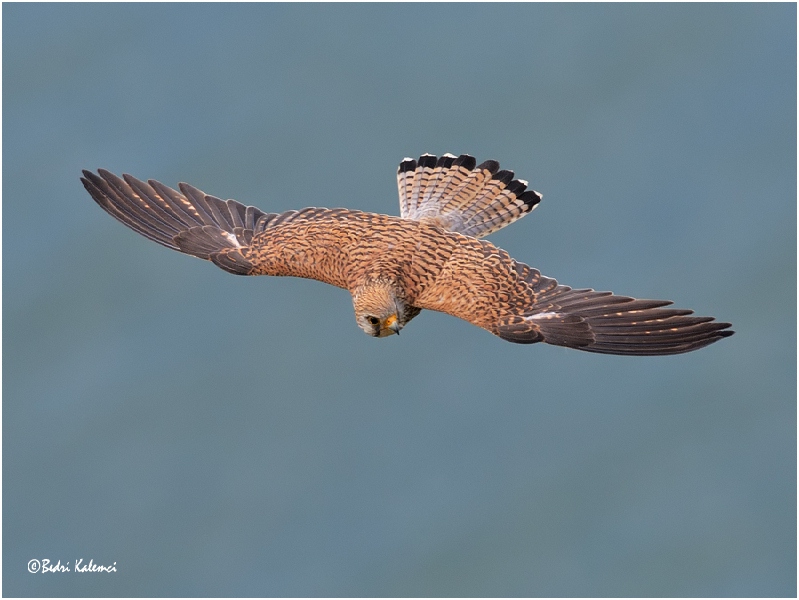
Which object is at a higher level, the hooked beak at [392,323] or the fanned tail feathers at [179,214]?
the fanned tail feathers at [179,214]

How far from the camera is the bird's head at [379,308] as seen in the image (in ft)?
36.3

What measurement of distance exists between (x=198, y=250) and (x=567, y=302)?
2.98 metres

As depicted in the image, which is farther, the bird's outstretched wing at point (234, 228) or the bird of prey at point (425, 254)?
the bird's outstretched wing at point (234, 228)

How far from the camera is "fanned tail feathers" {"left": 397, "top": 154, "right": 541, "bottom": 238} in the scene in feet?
40.3

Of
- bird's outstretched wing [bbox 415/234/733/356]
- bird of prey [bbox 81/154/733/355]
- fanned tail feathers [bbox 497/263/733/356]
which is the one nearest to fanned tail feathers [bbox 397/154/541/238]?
bird of prey [bbox 81/154/733/355]

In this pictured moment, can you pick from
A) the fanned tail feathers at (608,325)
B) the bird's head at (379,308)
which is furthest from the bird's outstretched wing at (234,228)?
the fanned tail feathers at (608,325)

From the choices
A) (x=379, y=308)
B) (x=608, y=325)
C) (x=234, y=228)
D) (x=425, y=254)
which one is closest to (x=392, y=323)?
(x=379, y=308)

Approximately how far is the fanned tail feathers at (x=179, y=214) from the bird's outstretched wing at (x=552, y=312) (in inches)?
72.8

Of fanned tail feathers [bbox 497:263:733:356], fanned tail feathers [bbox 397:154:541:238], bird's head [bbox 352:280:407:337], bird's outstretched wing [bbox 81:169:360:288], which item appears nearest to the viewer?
fanned tail feathers [bbox 497:263:733:356]

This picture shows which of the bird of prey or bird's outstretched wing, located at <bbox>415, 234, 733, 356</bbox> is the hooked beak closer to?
the bird of prey

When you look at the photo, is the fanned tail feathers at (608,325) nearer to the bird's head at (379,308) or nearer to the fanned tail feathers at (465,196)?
the bird's head at (379,308)

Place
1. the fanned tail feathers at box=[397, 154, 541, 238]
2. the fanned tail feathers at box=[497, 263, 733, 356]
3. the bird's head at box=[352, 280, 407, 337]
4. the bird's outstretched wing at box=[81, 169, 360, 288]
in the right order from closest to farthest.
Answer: the fanned tail feathers at box=[497, 263, 733, 356] → the bird's head at box=[352, 280, 407, 337] → the bird's outstretched wing at box=[81, 169, 360, 288] → the fanned tail feathers at box=[397, 154, 541, 238]

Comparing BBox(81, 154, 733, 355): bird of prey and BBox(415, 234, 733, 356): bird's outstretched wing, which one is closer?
BBox(415, 234, 733, 356): bird's outstretched wing

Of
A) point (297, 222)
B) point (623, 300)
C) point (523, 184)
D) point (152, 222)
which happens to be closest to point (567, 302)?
point (623, 300)
